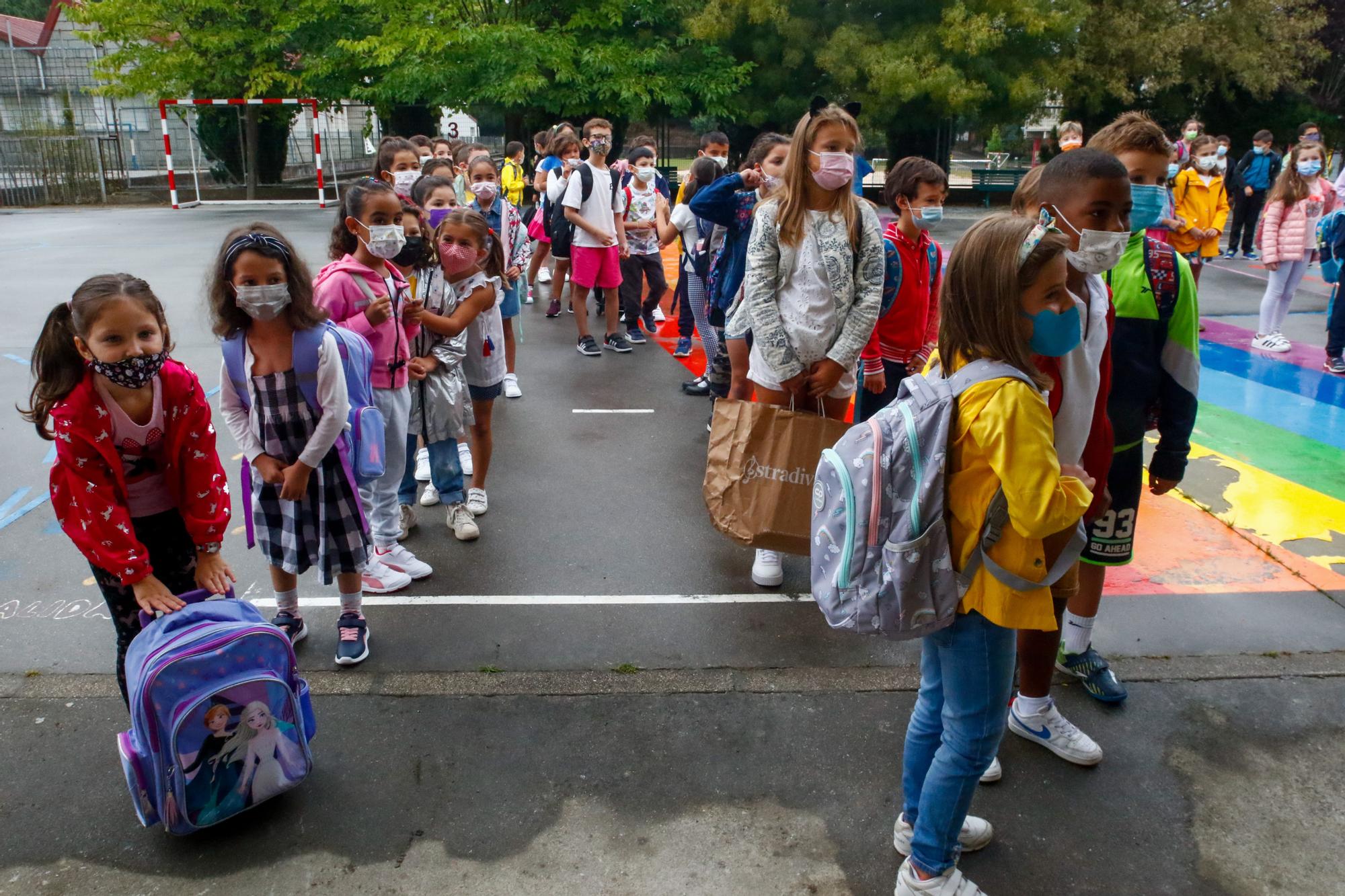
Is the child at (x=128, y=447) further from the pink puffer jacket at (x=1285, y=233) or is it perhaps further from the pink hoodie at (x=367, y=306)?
the pink puffer jacket at (x=1285, y=233)

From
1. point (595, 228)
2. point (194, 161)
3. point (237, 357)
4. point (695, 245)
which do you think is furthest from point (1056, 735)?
point (194, 161)

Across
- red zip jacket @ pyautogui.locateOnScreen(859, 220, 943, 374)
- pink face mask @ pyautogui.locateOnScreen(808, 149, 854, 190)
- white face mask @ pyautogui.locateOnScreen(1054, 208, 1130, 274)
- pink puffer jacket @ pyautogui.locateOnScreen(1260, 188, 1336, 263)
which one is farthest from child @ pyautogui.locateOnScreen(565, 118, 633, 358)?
white face mask @ pyautogui.locateOnScreen(1054, 208, 1130, 274)

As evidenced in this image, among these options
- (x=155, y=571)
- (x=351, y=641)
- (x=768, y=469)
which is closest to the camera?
(x=155, y=571)

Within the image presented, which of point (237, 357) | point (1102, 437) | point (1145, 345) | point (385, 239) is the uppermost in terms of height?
point (385, 239)

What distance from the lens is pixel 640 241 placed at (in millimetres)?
9203

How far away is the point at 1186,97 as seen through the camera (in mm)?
25922

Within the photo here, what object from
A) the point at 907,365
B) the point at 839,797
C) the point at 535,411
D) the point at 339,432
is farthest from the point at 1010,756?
the point at 535,411

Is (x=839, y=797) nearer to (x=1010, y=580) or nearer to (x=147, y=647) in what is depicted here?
(x=1010, y=580)

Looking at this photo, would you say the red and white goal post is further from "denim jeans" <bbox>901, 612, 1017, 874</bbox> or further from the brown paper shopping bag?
"denim jeans" <bbox>901, 612, 1017, 874</bbox>

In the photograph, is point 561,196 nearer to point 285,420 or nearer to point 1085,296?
point 285,420

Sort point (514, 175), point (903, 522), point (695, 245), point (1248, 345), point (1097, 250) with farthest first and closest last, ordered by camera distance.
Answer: point (514, 175) < point (1248, 345) < point (695, 245) < point (1097, 250) < point (903, 522)

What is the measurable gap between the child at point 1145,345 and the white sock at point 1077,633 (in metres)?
0.36

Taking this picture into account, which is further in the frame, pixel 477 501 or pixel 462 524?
pixel 477 501

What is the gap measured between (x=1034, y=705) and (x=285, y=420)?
2728mm
